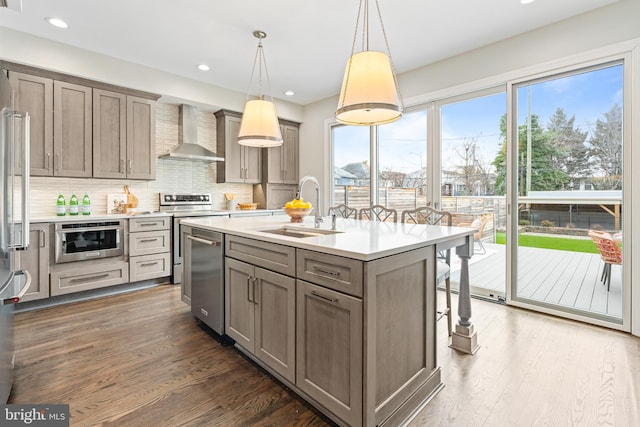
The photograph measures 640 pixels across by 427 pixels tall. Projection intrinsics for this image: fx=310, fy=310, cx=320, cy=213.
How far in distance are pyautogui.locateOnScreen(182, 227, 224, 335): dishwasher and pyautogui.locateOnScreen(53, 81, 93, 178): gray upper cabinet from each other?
185 centimetres

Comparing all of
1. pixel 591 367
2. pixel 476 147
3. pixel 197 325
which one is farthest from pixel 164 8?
pixel 591 367

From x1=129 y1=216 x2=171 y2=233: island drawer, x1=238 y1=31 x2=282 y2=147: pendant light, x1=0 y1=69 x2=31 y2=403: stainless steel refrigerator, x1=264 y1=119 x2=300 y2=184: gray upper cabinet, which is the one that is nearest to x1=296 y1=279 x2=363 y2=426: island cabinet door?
A: x1=0 y1=69 x2=31 y2=403: stainless steel refrigerator

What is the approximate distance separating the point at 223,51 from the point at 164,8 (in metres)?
0.88

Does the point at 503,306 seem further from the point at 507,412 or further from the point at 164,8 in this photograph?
the point at 164,8

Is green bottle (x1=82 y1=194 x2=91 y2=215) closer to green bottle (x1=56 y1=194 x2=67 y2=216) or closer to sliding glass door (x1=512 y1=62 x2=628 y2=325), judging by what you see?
green bottle (x1=56 y1=194 x2=67 y2=216)

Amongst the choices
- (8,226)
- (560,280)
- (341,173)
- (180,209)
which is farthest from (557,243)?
(180,209)

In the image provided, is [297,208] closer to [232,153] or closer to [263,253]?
[263,253]

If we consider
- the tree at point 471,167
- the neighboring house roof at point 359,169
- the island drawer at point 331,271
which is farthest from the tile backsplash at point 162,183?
Result: the island drawer at point 331,271

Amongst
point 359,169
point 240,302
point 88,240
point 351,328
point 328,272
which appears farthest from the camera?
point 359,169

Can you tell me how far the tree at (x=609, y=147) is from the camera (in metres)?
2.67

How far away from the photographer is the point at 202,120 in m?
4.97

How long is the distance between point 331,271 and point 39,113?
3.80m

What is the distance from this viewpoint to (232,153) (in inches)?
195

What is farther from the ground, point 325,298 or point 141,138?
point 141,138
